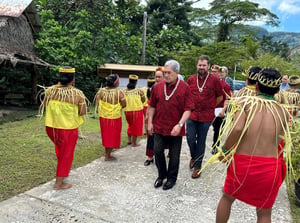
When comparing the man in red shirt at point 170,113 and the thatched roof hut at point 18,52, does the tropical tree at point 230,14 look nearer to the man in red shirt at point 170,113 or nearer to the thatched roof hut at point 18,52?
the thatched roof hut at point 18,52

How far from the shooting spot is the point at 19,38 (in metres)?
9.55

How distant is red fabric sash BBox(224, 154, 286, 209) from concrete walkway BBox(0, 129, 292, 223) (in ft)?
2.32

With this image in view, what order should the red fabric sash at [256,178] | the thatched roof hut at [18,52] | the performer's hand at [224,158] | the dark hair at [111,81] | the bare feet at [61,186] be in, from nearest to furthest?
the red fabric sash at [256,178] < the performer's hand at [224,158] < the bare feet at [61,186] < the dark hair at [111,81] < the thatched roof hut at [18,52]

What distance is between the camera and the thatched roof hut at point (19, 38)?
28.0 feet

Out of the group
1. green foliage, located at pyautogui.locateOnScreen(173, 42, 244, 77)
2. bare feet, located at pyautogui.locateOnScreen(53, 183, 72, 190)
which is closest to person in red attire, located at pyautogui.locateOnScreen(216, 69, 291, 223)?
bare feet, located at pyautogui.locateOnScreen(53, 183, 72, 190)

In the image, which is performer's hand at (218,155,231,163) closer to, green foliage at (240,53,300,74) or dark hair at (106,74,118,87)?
dark hair at (106,74,118,87)

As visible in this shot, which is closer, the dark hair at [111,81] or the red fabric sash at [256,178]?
the red fabric sash at [256,178]

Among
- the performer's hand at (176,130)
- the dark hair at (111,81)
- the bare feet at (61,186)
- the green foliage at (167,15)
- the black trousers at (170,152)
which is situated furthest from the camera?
the green foliage at (167,15)

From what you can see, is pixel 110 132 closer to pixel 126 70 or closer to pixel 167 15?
pixel 126 70

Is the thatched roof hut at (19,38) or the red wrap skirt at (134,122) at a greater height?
the thatched roof hut at (19,38)

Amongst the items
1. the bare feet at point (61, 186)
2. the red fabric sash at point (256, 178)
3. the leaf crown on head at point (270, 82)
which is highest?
the leaf crown on head at point (270, 82)

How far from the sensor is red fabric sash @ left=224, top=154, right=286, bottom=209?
7.87ft

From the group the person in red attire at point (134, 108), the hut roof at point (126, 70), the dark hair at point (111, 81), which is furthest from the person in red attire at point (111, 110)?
the hut roof at point (126, 70)

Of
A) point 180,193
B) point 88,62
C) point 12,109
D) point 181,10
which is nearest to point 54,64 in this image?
point 88,62
